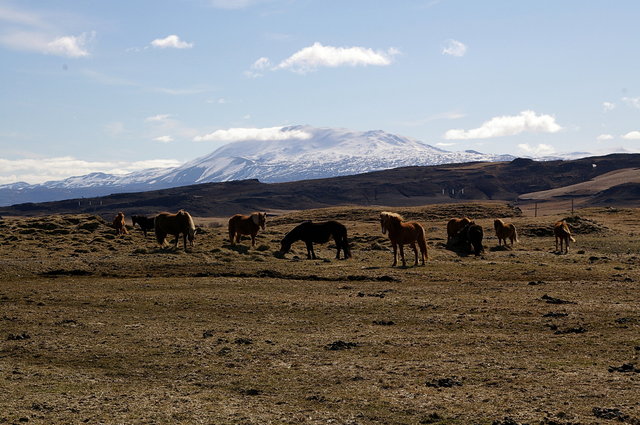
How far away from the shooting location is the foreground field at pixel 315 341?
1116cm

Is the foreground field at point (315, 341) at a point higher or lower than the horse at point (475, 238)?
lower

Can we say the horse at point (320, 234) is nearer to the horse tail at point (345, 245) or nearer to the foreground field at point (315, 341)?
the horse tail at point (345, 245)

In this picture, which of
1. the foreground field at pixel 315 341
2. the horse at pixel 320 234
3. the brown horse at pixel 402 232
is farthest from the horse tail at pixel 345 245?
the brown horse at pixel 402 232

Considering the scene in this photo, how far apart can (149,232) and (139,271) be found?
19.6 meters

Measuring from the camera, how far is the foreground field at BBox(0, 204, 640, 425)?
1116cm

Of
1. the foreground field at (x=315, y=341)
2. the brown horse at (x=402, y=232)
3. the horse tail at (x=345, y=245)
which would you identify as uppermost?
the brown horse at (x=402, y=232)

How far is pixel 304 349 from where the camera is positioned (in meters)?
15.4

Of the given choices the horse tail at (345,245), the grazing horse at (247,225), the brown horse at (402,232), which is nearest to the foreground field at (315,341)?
the brown horse at (402,232)

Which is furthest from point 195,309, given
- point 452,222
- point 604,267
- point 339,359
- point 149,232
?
point 149,232

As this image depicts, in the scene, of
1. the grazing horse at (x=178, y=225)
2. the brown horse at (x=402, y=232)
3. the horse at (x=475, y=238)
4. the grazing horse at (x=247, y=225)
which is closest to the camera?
the brown horse at (x=402, y=232)

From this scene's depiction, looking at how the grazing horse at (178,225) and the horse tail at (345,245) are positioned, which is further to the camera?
the grazing horse at (178,225)

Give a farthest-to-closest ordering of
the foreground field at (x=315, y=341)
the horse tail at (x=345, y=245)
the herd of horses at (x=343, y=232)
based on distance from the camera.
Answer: the horse tail at (x=345, y=245)
the herd of horses at (x=343, y=232)
the foreground field at (x=315, y=341)

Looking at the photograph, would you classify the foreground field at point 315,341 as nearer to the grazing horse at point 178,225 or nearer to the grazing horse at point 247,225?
the grazing horse at point 178,225

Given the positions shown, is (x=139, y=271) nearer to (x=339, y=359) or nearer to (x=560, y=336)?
(x=339, y=359)
